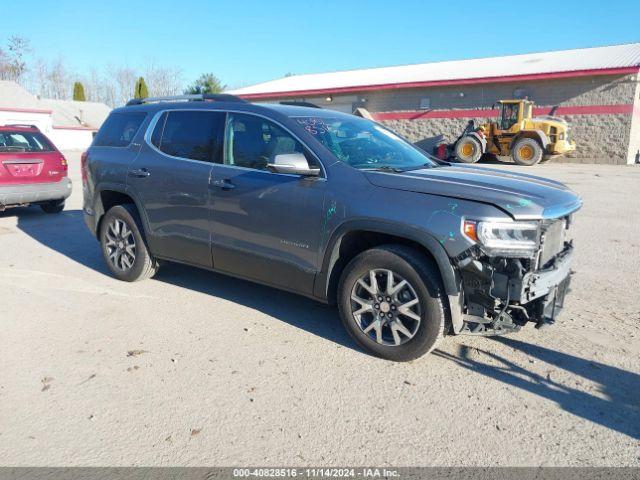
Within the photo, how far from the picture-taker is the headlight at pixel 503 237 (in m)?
3.34

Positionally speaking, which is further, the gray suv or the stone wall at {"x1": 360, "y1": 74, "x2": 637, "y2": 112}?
the stone wall at {"x1": 360, "y1": 74, "x2": 637, "y2": 112}

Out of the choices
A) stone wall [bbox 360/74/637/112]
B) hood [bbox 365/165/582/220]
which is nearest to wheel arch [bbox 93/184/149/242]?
hood [bbox 365/165/582/220]

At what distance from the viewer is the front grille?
139 inches

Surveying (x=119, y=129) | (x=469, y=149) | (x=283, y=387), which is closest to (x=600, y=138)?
(x=469, y=149)

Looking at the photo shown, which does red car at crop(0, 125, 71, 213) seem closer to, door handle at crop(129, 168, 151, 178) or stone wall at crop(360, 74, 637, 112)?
door handle at crop(129, 168, 151, 178)

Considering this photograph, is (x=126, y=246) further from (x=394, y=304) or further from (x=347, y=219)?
(x=394, y=304)

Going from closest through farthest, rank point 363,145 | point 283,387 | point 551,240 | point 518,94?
point 283,387 < point 551,240 < point 363,145 < point 518,94

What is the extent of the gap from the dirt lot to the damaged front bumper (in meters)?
0.37

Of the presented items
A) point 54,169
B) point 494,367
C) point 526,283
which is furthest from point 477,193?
point 54,169

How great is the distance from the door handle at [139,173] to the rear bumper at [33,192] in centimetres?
476

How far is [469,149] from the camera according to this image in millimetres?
23250

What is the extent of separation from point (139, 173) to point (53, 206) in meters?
6.00

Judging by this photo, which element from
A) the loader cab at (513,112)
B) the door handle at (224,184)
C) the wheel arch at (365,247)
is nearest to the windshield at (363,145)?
the wheel arch at (365,247)

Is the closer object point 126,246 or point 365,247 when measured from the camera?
point 365,247
